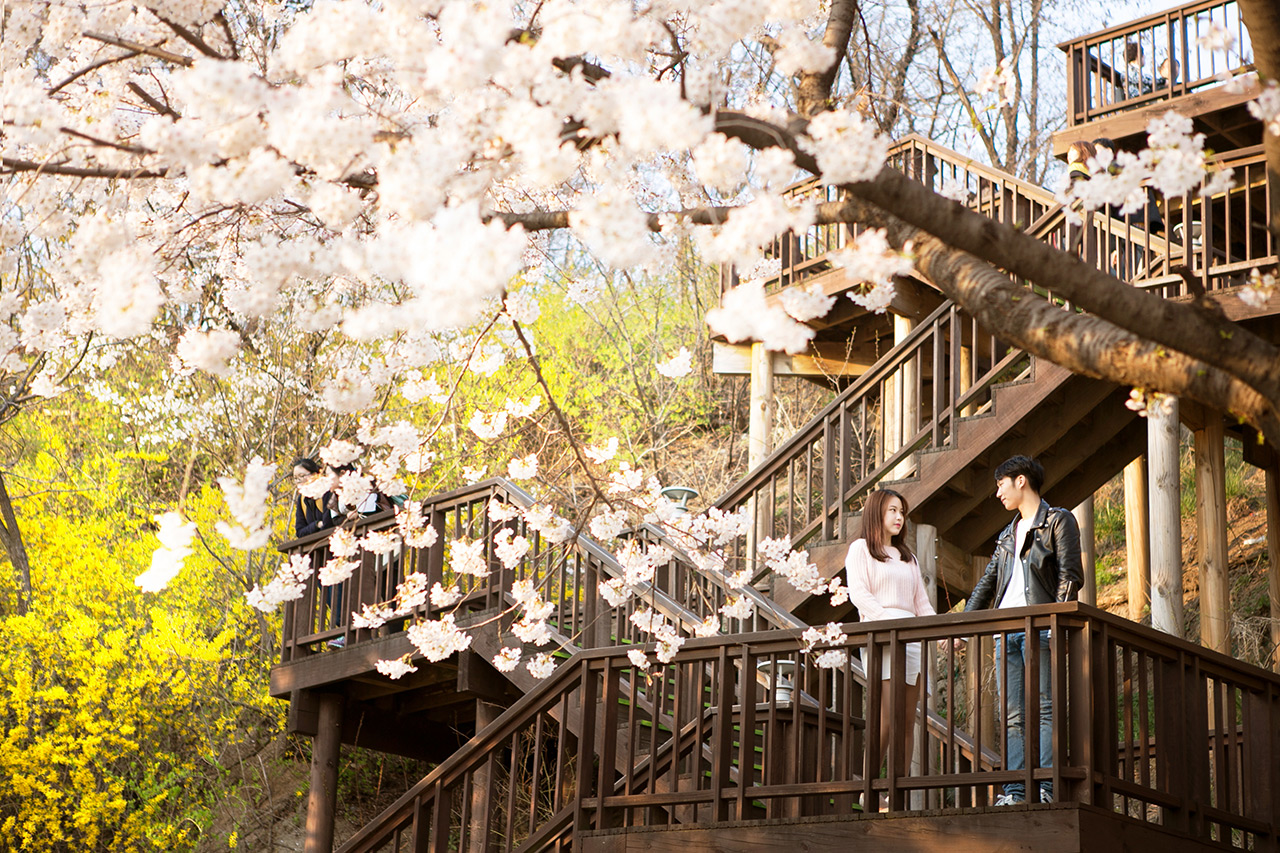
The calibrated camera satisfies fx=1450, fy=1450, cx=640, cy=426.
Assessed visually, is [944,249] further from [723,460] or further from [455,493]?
[723,460]

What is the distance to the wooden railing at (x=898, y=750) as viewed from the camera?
234 inches

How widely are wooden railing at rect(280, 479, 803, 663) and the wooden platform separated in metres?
1.72

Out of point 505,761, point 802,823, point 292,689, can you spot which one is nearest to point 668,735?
point 802,823

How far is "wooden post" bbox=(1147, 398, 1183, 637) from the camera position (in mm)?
9875

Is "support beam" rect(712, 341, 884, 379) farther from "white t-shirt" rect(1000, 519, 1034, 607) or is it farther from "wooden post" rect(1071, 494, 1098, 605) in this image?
"white t-shirt" rect(1000, 519, 1034, 607)

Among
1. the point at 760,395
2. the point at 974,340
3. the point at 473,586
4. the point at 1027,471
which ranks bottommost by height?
the point at 473,586

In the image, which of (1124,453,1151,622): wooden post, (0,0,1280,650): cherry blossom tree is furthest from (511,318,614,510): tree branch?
(1124,453,1151,622): wooden post

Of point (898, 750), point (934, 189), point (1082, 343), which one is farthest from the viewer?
point (934, 189)

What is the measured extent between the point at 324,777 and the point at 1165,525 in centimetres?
671

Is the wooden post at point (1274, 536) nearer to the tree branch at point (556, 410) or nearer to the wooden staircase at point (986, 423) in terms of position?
the wooden staircase at point (986, 423)

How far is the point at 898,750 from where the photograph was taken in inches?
249

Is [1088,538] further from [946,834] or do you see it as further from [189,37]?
[189,37]

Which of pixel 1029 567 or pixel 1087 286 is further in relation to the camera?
pixel 1029 567

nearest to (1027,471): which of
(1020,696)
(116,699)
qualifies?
(1020,696)
